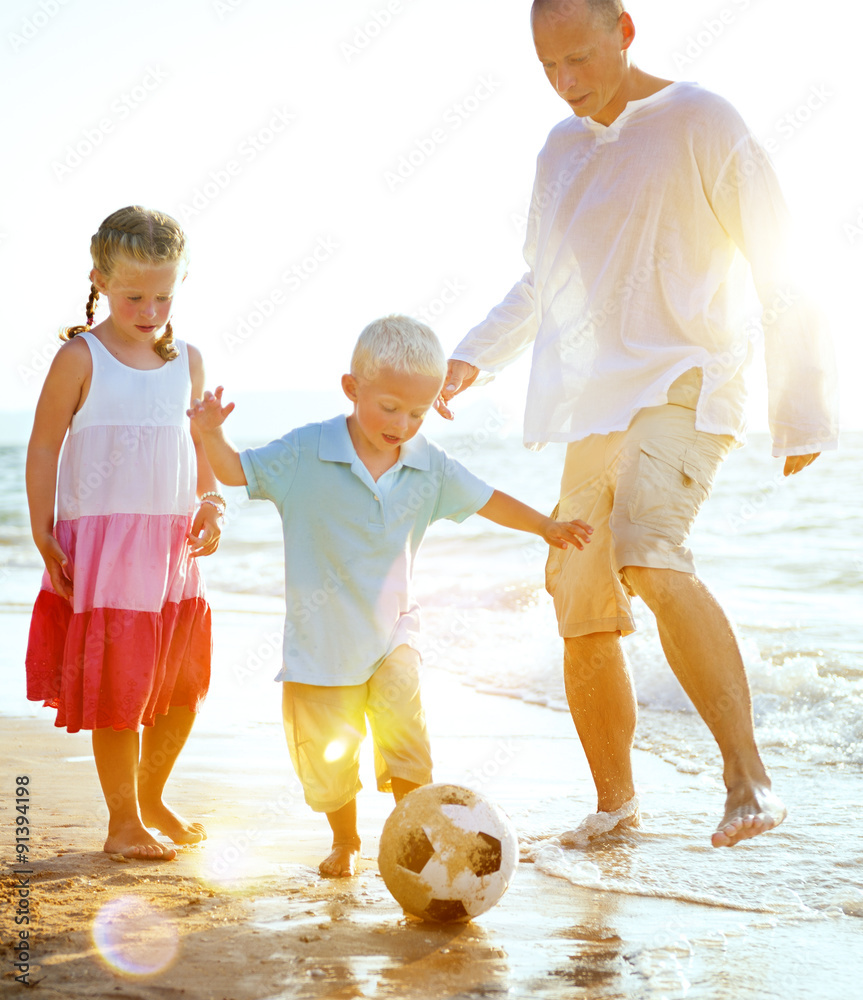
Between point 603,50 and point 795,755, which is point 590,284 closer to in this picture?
point 603,50

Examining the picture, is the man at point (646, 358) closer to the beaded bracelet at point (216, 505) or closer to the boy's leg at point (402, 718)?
the boy's leg at point (402, 718)

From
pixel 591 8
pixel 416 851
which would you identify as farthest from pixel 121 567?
pixel 591 8

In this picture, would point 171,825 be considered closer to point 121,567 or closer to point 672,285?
point 121,567

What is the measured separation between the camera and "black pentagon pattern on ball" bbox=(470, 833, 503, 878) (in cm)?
268

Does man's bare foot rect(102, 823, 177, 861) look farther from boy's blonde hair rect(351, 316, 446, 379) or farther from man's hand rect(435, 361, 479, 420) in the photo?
man's hand rect(435, 361, 479, 420)

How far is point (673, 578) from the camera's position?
3.18 m

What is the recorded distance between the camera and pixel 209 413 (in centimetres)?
308

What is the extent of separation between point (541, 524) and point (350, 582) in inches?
23.6

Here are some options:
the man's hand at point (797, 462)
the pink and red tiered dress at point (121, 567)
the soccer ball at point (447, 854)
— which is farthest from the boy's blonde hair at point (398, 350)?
the soccer ball at point (447, 854)

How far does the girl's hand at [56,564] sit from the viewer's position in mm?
3365

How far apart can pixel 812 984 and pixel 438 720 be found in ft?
11.4

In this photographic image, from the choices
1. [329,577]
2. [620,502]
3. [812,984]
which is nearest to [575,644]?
[620,502]

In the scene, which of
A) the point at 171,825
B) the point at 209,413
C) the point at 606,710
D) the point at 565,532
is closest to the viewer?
the point at 209,413

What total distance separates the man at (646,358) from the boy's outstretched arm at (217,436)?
84 cm
